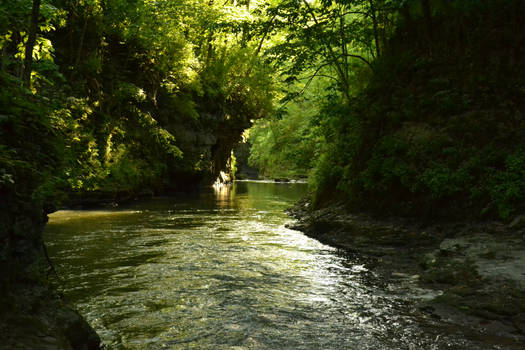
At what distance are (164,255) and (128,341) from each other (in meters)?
4.25

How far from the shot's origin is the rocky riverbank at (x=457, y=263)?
5043 mm

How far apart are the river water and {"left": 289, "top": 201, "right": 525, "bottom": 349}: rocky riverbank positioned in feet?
1.26

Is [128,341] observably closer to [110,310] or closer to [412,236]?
[110,310]

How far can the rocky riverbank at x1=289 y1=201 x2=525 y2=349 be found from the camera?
5043 millimetres

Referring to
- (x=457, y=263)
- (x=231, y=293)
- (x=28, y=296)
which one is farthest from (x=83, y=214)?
(x=457, y=263)

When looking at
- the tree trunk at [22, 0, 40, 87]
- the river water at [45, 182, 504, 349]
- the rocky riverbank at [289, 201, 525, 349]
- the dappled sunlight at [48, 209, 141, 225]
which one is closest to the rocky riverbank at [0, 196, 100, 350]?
the river water at [45, 182, 504, 349]

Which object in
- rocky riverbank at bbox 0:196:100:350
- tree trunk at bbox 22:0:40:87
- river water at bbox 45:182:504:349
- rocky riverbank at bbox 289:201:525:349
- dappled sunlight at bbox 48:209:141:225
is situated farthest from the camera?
dappled sunlight at bbox 48:209:141:225

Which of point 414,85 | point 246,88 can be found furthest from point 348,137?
point 246,88

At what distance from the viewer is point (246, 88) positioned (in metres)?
28.7

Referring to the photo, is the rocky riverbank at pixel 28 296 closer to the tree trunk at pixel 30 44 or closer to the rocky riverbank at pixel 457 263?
the tree trunk at pixel 30 44

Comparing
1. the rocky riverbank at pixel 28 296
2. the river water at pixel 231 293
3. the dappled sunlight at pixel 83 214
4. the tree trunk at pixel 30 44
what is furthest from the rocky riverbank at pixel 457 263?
the dappled sunlight at pixel 83 214

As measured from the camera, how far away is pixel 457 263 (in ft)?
22.6

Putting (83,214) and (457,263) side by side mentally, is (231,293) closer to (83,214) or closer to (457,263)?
(457,263)

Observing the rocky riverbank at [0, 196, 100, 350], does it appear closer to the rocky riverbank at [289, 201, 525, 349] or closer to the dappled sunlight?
the rocky riverbank at [289, 201, 525, 349]
